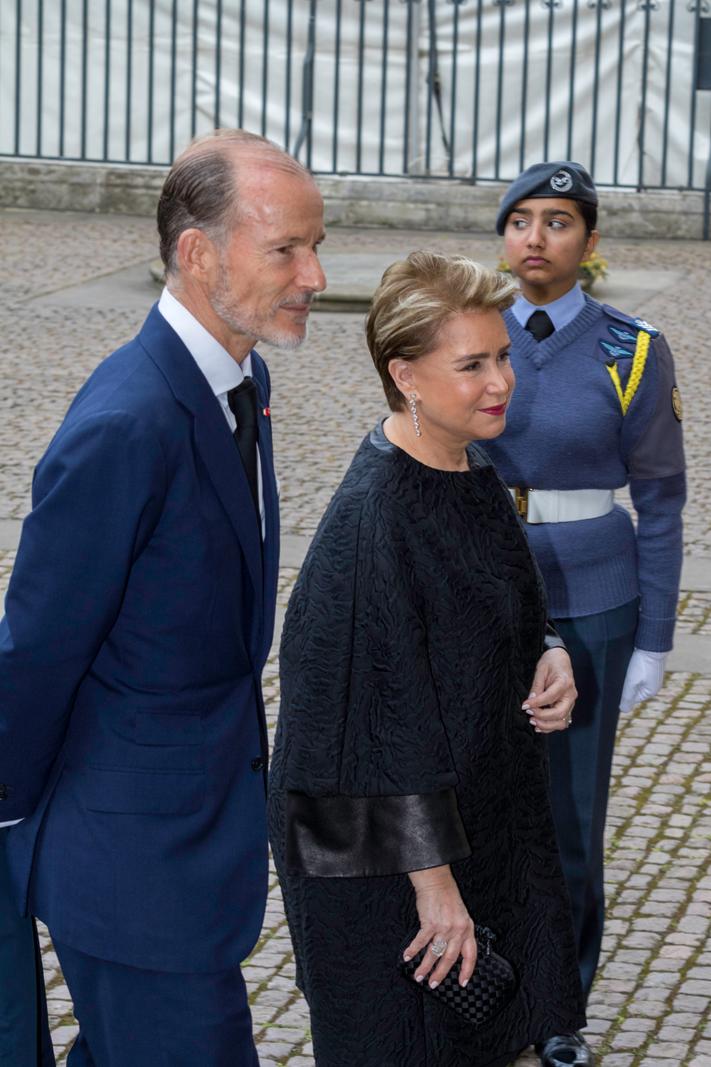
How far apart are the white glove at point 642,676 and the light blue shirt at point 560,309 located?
65 centimetres

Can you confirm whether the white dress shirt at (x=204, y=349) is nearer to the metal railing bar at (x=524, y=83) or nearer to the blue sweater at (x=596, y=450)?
the blue sweater at (x=596, y=450)

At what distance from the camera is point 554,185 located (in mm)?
3754

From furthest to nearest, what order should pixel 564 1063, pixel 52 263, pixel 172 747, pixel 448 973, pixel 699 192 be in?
pixel 699 192
pixel 52 263
pixel 564 1063
pixel 448 973
pixel 172 747

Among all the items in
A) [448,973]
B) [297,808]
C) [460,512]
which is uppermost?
[460,512]

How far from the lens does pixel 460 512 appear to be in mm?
2895

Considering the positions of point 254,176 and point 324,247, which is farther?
point 324,247

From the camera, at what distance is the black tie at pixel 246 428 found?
279 cm

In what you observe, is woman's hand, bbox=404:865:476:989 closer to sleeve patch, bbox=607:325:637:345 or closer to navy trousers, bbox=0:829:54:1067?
navy trousers, bbox=0:829:54:1067

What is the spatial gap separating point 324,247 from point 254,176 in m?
12.4

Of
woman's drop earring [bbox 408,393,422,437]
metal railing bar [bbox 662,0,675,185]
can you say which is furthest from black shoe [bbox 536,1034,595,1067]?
metal railing bar [bbox 662,0,675,185]

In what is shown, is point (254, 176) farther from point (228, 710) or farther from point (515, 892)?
point (515, 892)

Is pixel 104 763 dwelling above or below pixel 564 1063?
above

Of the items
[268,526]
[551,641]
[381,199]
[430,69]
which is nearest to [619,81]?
[430,69]

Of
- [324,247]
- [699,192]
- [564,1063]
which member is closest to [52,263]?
[324,247]
